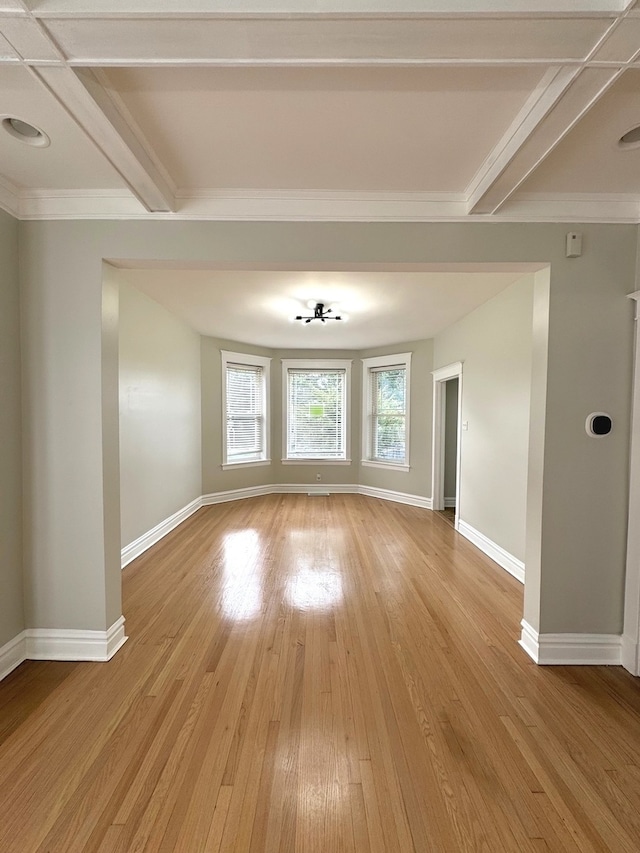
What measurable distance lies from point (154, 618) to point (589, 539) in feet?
9.44

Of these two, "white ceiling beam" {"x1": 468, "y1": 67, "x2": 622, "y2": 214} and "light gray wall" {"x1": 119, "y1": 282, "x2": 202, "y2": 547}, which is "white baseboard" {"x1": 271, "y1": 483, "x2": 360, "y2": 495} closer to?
"light gray wall" {"x1": 119, "y1": 282, "x2": 202, "y2": 547}

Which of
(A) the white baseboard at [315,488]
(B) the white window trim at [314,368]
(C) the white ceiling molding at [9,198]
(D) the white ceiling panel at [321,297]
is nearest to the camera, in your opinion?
(C) the white ceiling molding at [9,198]

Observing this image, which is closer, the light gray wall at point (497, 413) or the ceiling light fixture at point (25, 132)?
the ceiling light fixture at point (25, 132)

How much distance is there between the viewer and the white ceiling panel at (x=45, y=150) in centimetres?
147

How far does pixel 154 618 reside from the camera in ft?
8.98

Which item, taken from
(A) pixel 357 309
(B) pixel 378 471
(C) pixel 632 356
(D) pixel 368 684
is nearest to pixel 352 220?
(C) pixel 632 356

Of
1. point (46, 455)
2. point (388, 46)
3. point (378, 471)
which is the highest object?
point (388, 46)

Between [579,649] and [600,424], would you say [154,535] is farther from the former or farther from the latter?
[600,424]

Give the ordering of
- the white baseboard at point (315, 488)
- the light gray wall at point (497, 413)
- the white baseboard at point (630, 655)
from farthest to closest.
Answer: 1. the white baseboard at point (315, 488)
2. the light gray wall at point (497, 413)
3. the white baseboard at point (630, 655)

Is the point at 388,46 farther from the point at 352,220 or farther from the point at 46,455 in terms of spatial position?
the point at 46,455

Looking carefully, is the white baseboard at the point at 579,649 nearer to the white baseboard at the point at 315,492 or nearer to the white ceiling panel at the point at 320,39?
the white ceiling panel at the point at 320,39

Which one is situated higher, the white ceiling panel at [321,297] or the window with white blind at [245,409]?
the white ceiling panel at [321,297]

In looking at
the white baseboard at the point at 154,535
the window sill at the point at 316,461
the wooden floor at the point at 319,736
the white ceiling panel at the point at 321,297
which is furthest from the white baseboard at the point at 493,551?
the white baseboard at the point at 154,535

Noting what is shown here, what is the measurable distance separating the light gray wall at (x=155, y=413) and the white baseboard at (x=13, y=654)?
131cm
